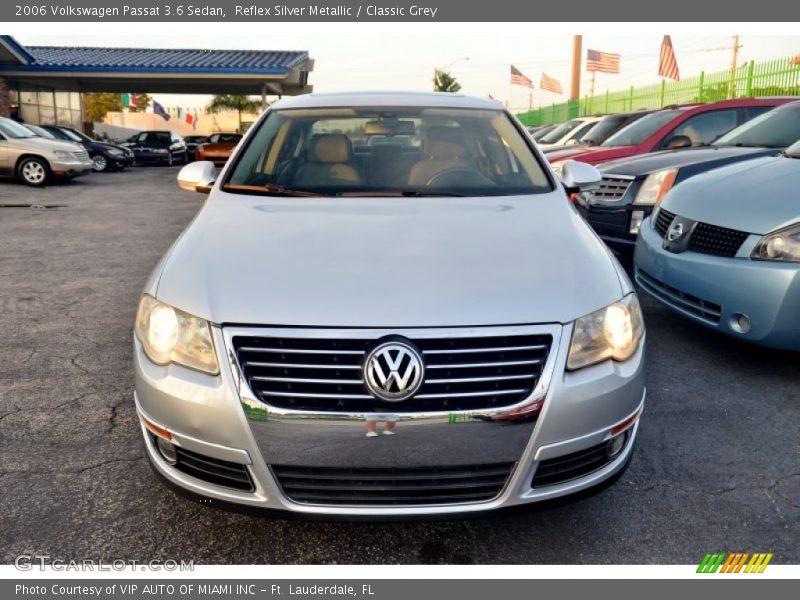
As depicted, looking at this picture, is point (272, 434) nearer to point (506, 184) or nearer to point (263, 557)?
point (263, 557)

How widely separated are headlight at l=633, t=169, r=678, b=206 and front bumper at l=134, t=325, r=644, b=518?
4.33m

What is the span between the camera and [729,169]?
190 inches

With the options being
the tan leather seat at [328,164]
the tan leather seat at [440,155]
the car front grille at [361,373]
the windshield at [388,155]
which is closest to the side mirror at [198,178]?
the windshield at [388,155]

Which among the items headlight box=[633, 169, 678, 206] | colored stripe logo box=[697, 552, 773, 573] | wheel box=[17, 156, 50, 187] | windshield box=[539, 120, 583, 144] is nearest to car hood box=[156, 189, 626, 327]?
colored stripe logo box=[697, 552, 773, 573]

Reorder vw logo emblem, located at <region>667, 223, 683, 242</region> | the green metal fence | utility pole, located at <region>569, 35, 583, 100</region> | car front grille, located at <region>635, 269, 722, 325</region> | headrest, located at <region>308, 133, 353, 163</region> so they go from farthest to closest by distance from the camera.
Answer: utility pole, located at <region>569, 35, 583, 100</region> < the green metal fence < vw logo emblem, located at <region>667, 223, 683, 242</region> < car front grille, located at <region>635, 269, 722, 325</region> < headrest, located at <region>308, 133, 353, 163</region>

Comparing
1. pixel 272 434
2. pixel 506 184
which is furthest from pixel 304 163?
pixel 272 434

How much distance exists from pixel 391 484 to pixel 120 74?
1151 inches

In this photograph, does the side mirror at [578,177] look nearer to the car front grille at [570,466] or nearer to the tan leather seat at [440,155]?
the tan leather seat at [440,155]

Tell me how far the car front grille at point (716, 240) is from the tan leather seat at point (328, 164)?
210cm

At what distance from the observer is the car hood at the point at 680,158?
629 centimetres

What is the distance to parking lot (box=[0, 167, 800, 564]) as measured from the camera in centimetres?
245

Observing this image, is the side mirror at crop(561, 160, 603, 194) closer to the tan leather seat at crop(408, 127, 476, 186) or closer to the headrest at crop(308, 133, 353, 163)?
the tan leather seat at crop(408, 127, 476, 186)

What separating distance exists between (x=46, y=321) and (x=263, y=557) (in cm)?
344

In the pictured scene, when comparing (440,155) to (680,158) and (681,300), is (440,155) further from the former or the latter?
(680,158)
